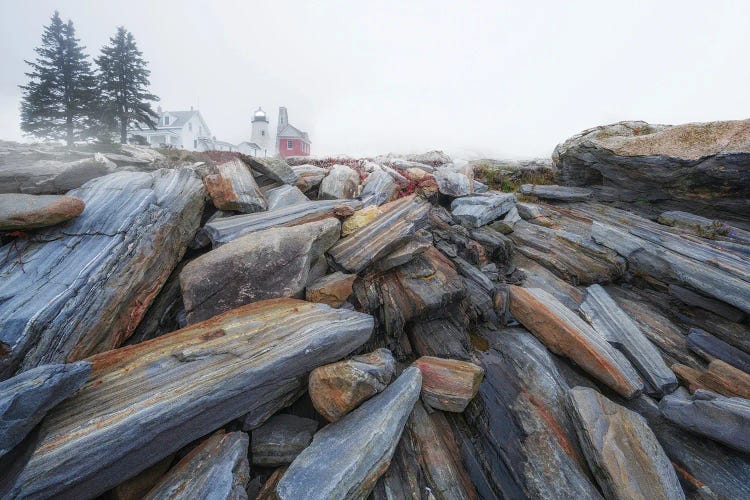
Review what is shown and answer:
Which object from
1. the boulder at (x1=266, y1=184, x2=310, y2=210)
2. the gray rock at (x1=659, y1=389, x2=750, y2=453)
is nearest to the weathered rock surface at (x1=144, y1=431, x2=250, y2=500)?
the boulder at (x1=266, y1=184, x2=310, y2=210)

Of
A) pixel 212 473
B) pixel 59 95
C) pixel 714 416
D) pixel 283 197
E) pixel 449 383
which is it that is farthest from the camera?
pixel 59 95

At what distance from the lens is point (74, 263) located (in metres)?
5.70

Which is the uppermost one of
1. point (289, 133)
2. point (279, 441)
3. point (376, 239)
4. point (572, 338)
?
point (289, 133)

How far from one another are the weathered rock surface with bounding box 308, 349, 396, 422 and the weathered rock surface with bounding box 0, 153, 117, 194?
9.10 meters

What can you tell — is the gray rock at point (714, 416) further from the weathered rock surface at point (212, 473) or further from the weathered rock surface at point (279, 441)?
the weathered rock surface at point (212, 473)

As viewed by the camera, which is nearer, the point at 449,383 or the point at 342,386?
the point at 342,386

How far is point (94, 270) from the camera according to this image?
18.4ft

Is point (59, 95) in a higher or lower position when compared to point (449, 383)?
higher

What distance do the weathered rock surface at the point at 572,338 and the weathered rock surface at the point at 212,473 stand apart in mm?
6846

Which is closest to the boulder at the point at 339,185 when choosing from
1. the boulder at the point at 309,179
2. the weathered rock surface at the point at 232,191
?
the boulder at the point at 309,179

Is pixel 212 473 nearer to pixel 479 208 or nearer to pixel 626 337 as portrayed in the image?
pixel 626 337

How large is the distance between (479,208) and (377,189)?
416 cm

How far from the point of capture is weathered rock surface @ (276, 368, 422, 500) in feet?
12.9

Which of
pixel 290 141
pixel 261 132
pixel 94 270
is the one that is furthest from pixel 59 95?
pixel 94 270
